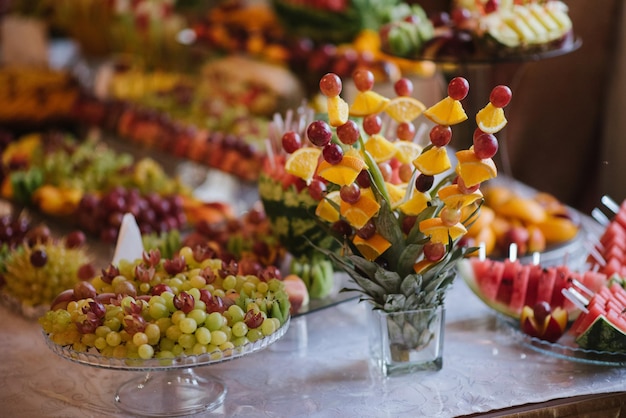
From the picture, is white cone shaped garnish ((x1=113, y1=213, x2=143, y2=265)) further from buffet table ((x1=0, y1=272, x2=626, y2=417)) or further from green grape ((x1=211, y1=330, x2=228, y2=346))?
green grape ((x1=211, y1=330, x2=228, y2=346))

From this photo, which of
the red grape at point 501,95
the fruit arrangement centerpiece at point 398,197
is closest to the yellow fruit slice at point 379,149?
the fruit arrangement centerpiece at point 398,197

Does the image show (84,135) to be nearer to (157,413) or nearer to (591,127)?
(591,127)

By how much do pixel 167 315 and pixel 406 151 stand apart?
22.8 inches

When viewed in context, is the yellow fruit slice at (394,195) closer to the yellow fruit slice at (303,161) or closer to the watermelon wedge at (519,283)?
the yellow fruit slice at (303,161)

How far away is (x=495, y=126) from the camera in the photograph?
146cm

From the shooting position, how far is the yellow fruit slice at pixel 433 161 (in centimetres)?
153

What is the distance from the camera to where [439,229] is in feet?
5.09

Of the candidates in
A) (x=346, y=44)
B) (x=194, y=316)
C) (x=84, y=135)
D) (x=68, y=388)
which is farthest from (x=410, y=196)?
(x=84, y=135)

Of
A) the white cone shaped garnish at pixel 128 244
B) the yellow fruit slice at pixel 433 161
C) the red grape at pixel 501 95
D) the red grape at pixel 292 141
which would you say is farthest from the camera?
the white cone shaped garnish at pixel 128 244

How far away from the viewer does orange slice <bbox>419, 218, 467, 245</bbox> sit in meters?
1.55

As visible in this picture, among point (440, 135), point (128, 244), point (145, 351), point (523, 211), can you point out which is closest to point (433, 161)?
point (440, 135)

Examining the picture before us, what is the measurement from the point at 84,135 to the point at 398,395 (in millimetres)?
2837

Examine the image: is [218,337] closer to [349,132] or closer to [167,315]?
[167,315]

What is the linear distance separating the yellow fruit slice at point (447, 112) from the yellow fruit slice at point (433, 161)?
52mm
